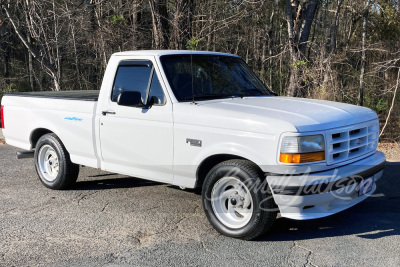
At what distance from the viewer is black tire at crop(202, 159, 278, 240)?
13.9 feet

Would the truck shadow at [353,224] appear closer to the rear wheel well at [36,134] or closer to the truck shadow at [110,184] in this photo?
the truck shadow at [110,184]

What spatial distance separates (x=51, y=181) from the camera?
6.58 meters

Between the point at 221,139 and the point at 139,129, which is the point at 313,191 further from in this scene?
the point at 139,129

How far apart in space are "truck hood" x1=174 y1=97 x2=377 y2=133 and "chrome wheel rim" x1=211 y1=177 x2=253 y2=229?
2.09 feet

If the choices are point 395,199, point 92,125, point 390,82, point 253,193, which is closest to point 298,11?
point 390,82

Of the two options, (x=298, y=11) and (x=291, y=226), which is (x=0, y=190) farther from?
(x=298, y=11)

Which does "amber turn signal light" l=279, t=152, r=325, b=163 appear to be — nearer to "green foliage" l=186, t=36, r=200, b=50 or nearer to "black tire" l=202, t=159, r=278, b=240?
"black tire" l=202, t=159, r=278, b=240

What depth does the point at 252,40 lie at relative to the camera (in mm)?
16594

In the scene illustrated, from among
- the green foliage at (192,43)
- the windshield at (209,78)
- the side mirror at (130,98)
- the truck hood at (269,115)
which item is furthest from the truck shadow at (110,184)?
the green foliage at (192,43)

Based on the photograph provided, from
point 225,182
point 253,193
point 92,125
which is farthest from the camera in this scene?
point 92,125

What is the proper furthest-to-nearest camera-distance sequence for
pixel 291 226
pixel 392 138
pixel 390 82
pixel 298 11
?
1. pixel 390 82
2. pixel 298 11
3. pixel 392 138
4. pixel 291 226

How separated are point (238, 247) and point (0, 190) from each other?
13.5 feet

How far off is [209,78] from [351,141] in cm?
195

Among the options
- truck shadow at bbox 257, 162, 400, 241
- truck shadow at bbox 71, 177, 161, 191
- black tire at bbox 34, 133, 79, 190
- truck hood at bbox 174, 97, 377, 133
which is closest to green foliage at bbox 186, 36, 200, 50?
truck shadow at bbox 71, 177, 161, 191
